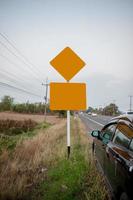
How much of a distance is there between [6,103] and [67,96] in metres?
101

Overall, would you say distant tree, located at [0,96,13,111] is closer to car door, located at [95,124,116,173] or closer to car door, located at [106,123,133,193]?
car door, located at [95,124,116,173]

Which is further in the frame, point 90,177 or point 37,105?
point 37,105

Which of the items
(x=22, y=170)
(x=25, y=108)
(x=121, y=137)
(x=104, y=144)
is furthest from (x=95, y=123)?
(x=25, y=108)

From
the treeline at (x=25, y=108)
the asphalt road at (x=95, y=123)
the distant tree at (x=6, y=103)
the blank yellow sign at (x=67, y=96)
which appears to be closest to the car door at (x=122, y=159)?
the blank yellow sign at (x=67, y=96)

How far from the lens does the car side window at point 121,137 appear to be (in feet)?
8.03

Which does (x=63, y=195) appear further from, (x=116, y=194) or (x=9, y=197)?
(x=116, y=194)

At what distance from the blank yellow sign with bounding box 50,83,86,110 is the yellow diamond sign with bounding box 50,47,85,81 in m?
0.39

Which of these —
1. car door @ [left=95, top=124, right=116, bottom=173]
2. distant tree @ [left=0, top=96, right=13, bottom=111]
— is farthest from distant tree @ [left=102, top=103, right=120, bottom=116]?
car door @ [left=95, top=124, right=116, bottom=173]

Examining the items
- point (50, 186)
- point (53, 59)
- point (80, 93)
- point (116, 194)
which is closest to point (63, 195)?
point (50, 186)

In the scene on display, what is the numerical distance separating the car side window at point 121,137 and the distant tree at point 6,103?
95.6m

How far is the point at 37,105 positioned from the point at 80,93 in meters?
92.6

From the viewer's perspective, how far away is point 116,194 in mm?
2201

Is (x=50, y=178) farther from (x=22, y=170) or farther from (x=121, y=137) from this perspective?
(x=121, y=137)

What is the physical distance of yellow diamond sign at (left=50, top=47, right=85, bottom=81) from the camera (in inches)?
208
